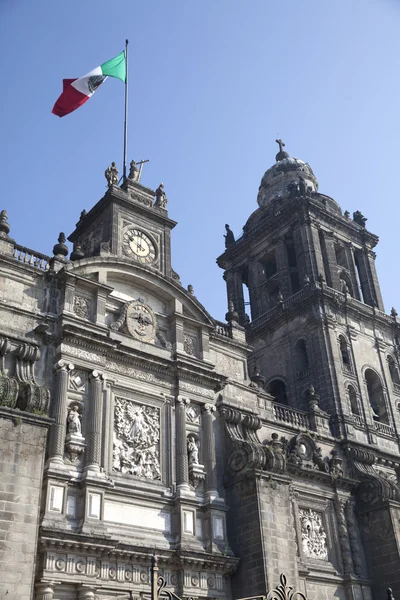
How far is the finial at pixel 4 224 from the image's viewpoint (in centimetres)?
2319

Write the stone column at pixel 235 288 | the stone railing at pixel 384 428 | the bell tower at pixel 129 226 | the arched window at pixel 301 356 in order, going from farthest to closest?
the stone column at pixel 235 288
the arched window at pixel 301 356
the stone railing at pixel 384 428
the bell tower at pixel 129 226

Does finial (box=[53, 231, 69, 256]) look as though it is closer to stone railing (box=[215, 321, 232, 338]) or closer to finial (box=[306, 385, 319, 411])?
stone railing (box=[215, 321, 232, 338])

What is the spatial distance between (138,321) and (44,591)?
31.6ft

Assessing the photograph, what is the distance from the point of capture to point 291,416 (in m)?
28.8

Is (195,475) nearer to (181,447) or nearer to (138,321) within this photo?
(181,447)

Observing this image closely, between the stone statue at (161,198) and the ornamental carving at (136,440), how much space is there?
9.23m

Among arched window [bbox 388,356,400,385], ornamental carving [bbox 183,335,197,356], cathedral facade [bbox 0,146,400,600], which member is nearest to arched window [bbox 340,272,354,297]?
cathedral facade [bbox 0,146,400,600]

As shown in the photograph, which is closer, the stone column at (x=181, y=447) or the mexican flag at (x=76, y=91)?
the stone column at (x=181, y=447)

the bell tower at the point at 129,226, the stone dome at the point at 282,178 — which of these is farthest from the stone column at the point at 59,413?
the stone dome at the point at 282,178

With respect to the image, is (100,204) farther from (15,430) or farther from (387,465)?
(387,465)

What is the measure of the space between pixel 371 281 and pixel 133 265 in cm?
1701

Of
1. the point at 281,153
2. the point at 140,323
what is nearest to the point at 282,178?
the point at 281,153

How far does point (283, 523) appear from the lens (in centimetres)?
2308

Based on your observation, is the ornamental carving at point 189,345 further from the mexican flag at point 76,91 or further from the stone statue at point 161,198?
the mexican flag at point 76,91
